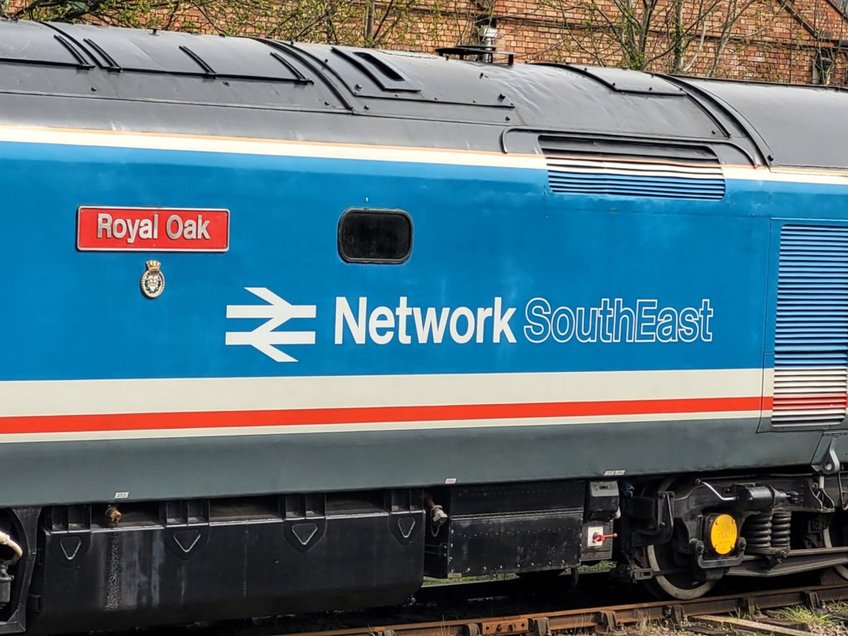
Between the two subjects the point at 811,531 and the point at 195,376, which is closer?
the point at 195,376

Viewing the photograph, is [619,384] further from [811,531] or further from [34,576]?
[34,576]

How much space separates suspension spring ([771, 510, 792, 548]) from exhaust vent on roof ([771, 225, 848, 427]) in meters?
0.63

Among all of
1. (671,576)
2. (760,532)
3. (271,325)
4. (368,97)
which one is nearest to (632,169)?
(368,97)

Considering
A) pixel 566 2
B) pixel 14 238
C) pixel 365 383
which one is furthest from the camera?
pixel 566 2

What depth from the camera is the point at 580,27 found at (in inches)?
757

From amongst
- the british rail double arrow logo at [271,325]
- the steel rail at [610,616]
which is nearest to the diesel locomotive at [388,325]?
the british rail double arrow logo at [271,325]

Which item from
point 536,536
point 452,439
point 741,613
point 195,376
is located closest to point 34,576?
point 195,376

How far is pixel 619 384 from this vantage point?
736 centimetres

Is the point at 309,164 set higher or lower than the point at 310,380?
higher

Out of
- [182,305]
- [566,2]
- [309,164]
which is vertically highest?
[566,2]

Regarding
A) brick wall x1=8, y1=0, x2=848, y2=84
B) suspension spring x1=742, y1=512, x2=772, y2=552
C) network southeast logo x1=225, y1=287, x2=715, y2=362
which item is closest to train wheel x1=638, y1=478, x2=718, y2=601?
suspension spring x1=742, y1=512, x2=772, y2=552

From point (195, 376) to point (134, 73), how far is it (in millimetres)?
1453

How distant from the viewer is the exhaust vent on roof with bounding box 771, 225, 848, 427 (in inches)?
311

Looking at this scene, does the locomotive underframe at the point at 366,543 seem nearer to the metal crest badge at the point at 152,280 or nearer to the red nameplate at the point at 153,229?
the metal crest badge at the point at 152,280
